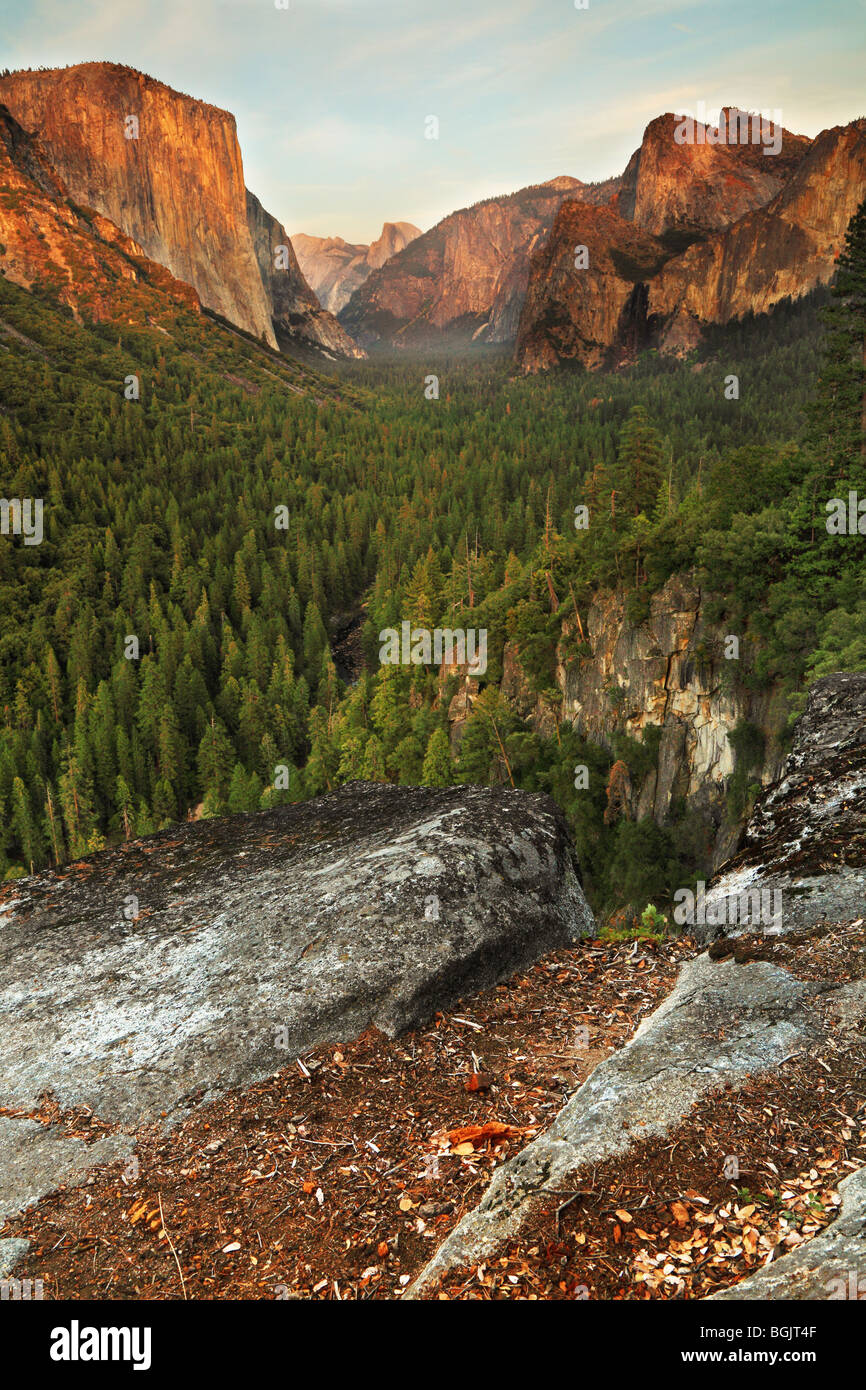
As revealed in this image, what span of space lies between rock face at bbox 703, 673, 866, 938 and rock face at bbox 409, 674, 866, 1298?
27 millimetres

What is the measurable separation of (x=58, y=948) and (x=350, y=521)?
14124 centimetres

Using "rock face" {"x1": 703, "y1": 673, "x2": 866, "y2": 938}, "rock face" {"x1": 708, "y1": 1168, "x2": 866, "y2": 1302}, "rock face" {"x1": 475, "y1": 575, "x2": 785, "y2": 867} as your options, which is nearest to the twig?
"rock face" {"x1": 708, "y1": 1168, "x2": 866, "y2": 1302}

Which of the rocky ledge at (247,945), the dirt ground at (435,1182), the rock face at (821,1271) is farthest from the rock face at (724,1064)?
the rocky ledge at (247,945)

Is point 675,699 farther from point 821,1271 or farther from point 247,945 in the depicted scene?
point 821,1271

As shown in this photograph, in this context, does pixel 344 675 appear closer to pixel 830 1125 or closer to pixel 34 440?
pixel 34 440

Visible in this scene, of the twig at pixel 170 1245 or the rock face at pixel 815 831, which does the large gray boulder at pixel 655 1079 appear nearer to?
the rock face at pixel 815 831

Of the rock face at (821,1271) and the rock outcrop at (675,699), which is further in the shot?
the rock outcrop at (675,699)

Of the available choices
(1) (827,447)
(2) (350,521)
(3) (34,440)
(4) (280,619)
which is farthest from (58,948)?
(3) (34,440)

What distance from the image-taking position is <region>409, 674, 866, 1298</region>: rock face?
447 cm

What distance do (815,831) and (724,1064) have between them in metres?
4.54

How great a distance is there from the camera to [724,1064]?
6.09m

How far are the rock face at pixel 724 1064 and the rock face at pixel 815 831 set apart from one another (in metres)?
0.03

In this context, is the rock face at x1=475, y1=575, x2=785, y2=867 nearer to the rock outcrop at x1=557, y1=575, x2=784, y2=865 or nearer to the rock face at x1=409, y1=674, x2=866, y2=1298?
the rock outcrop at x1=557, y1=575, x2=784, y2=865

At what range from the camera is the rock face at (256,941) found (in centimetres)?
762
